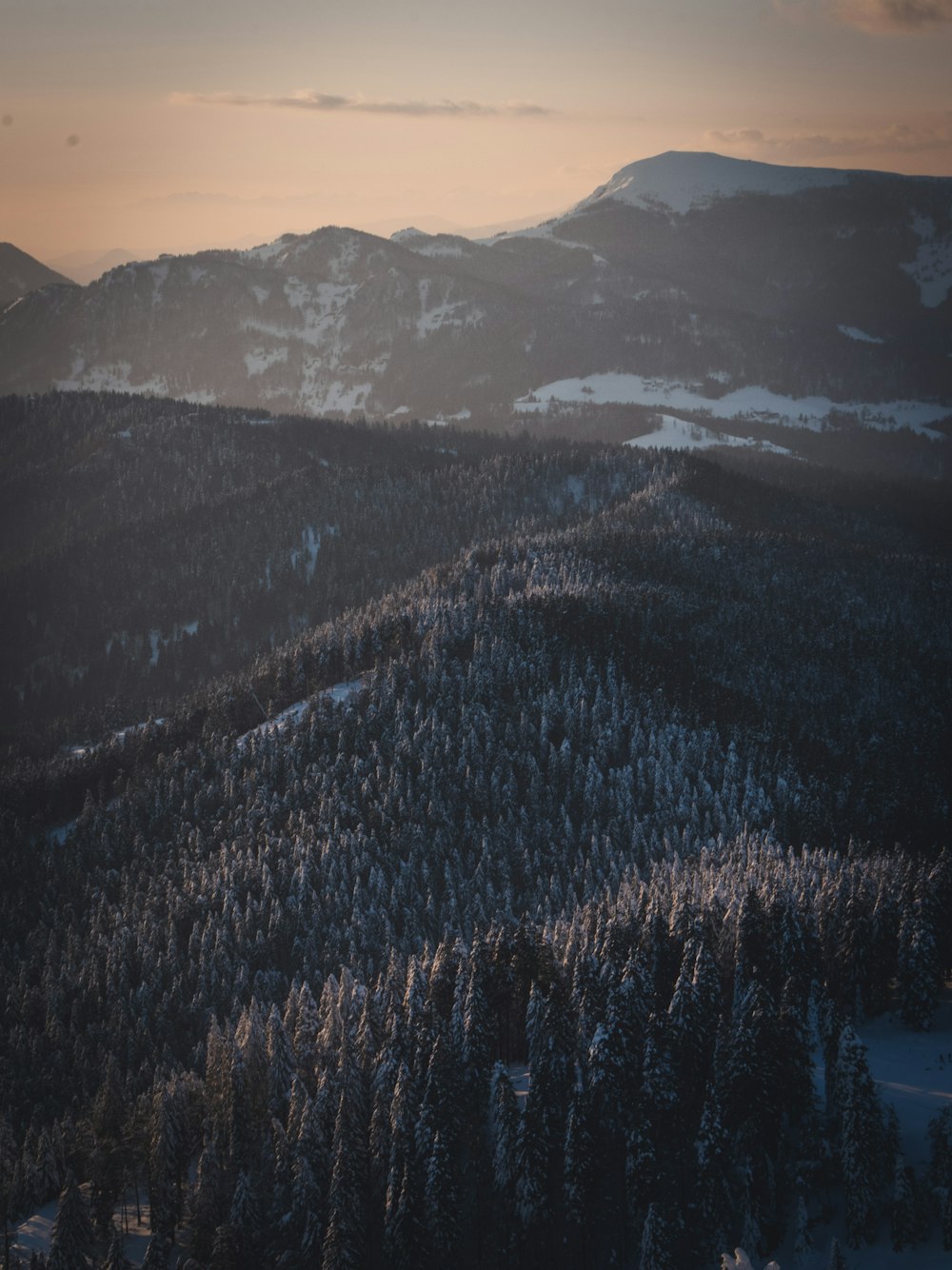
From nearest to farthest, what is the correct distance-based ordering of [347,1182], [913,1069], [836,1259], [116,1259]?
[836,1259]
[116,1259]
[347,1182]
[913,1069]

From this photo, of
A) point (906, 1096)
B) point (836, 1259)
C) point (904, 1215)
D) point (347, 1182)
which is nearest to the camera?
point (836, 1259)

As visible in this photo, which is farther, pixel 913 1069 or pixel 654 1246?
pixel 913 1069

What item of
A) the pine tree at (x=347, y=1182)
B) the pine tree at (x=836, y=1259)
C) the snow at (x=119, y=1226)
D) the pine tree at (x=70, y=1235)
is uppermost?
the pine tree at (x=836, y=1259)

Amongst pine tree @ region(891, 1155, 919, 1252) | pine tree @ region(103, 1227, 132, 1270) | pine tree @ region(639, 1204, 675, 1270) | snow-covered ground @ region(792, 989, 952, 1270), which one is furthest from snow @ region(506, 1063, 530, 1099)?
pine tree @ region(103, 1227, 132, 1270)

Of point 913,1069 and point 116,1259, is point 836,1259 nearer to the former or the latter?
point 913,1069

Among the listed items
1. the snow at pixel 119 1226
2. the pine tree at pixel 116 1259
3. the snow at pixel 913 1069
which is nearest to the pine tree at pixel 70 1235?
the snow at pixel 119 1226

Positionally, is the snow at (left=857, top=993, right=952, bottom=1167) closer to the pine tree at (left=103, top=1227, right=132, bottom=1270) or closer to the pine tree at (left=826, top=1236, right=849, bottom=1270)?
the pine tree at (left=826, top=1236, right=849, bottom=1270)

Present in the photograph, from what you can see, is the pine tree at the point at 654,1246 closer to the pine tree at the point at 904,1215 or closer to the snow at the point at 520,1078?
the pine tree at the point at 904,1215

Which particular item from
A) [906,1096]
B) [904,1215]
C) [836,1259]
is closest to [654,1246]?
[836,1259]

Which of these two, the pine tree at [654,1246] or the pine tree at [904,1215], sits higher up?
the pine tree at [904,1215]

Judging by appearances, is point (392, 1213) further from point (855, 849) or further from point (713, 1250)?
point (855, 849)

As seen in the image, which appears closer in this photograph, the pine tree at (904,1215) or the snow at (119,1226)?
the pine tree at (904,1215)

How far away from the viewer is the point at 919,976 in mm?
105938

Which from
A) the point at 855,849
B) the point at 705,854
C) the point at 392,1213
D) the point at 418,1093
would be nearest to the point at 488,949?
the point at 418,1093
